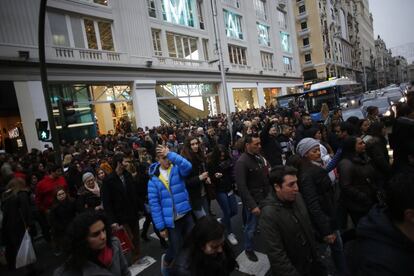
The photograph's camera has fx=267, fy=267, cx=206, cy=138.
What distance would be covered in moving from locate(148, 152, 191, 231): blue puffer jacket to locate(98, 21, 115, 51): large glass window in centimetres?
1578

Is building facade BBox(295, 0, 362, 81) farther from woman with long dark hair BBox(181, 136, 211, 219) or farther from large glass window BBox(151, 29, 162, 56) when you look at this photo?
woman with long dark hair BBox(181, 136, 211, 219)

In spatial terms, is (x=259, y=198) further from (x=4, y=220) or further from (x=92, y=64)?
(x=92, y=64)

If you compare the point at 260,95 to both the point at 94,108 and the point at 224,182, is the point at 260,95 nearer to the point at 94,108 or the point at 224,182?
the point at 94,108

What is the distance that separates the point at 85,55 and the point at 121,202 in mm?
13622

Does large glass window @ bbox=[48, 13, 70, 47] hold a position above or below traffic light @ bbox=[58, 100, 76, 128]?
above

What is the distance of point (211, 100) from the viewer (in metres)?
26.1

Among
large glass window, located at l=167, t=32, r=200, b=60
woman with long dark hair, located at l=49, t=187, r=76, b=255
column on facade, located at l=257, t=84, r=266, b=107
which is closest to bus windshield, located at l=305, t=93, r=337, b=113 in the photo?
large glass window, located at l=167, t=32, r=200, b=60

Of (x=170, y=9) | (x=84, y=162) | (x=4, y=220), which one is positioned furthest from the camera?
(x=170, y=9)

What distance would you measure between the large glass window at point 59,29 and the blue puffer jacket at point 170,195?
14208mm

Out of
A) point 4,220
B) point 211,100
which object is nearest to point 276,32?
point 211,100

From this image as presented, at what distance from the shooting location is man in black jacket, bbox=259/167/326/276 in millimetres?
2285

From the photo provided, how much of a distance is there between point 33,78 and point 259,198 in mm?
13446

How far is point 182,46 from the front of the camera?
74.5ft

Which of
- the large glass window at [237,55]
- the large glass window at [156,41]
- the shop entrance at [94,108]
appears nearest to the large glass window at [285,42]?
the large glass window at [237,55]
